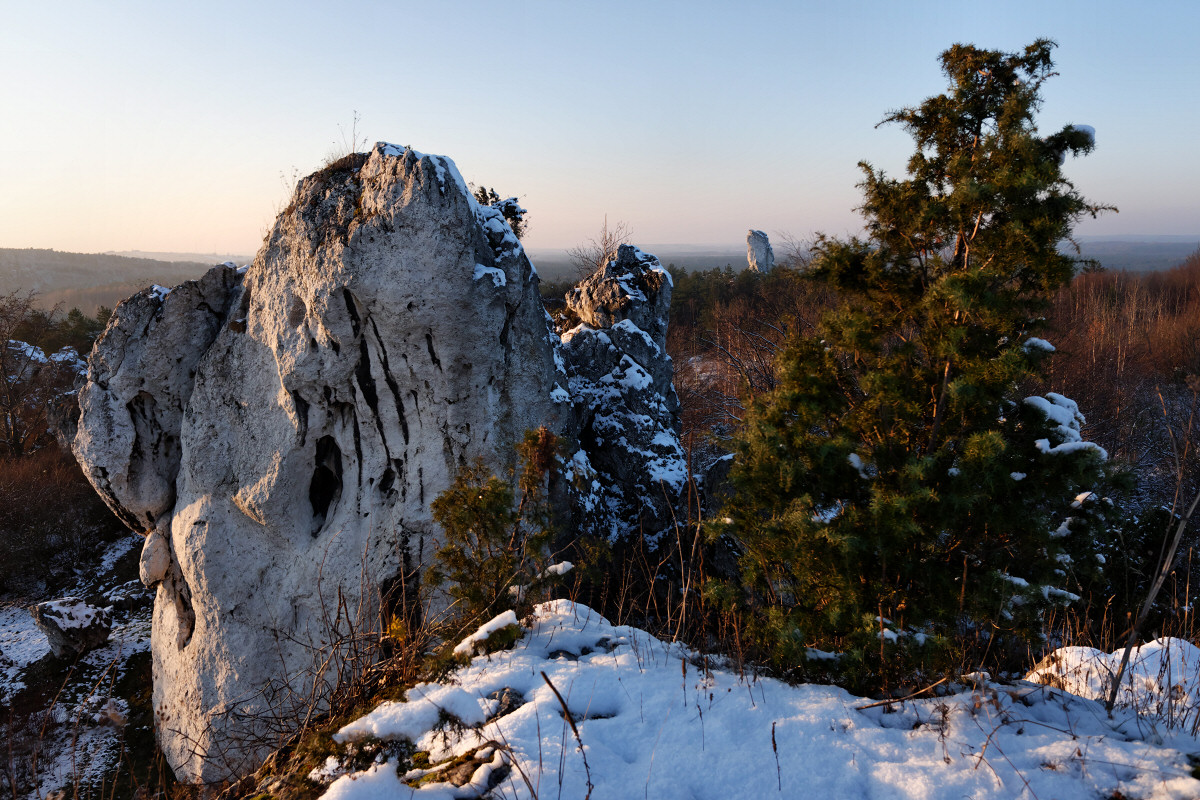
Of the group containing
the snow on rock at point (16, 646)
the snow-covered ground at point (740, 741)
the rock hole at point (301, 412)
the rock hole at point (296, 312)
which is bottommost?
the snow on rock at point (16, 646)

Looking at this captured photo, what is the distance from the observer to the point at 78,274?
72.9 m

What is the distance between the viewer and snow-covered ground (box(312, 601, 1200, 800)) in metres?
2.26

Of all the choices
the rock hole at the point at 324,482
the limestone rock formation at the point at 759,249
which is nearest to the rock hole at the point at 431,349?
the rock hole at the point at 324,482

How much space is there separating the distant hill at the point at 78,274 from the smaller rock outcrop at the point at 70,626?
51.0 metres

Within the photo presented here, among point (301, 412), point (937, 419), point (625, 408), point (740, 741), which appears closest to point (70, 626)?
point (301, 412)

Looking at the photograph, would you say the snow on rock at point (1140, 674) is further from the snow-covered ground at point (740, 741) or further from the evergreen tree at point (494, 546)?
the evergreen tree at point (494, 546)

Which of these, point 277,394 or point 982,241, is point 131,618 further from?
point 982,241

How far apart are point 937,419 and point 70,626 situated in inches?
539

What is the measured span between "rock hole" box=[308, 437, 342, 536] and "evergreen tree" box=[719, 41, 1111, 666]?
5.83 m

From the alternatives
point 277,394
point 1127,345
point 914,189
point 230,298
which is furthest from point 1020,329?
point 1127,345

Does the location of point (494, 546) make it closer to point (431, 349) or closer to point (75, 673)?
point (431, 349)

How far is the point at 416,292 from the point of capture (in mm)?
6750

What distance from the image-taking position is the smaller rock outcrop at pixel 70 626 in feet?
Result: 34.2

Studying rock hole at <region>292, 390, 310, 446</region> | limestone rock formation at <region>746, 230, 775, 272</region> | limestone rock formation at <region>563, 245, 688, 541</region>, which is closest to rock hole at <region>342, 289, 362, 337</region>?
rock hole at <region>292, 390, 310, 446</region>
